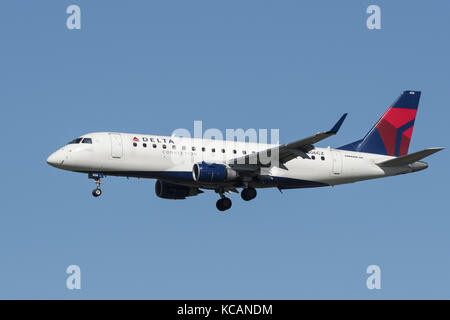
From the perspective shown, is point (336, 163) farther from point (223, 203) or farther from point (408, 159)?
Result: point (223, 203)

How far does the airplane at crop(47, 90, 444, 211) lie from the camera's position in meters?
52.8

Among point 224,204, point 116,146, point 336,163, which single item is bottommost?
point 224,204

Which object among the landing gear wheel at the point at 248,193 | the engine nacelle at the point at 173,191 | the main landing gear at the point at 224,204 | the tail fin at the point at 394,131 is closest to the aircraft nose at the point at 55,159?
the engine nacelle at the point at 173,191

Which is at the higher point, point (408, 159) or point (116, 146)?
point (116, 146)

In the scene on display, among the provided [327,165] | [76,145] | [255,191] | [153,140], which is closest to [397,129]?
[327,165]

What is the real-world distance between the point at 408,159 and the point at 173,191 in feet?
50.3

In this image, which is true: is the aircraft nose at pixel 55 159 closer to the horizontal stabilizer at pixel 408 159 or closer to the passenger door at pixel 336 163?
the passenger door at pixel 336 163

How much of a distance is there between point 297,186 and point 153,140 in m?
10.1

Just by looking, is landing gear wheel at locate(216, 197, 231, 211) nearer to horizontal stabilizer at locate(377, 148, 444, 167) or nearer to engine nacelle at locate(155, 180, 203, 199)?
engine nacelle at locate(155, 180, 203, 199)

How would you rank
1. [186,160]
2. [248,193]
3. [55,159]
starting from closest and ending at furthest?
[55,159], [186,160], [248,193]

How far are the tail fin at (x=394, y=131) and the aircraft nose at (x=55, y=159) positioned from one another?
1924 centimetres

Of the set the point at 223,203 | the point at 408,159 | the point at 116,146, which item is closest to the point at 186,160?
the point at 116,146

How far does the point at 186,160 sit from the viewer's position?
179ft

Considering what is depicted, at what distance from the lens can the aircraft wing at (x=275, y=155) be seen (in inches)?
2021
